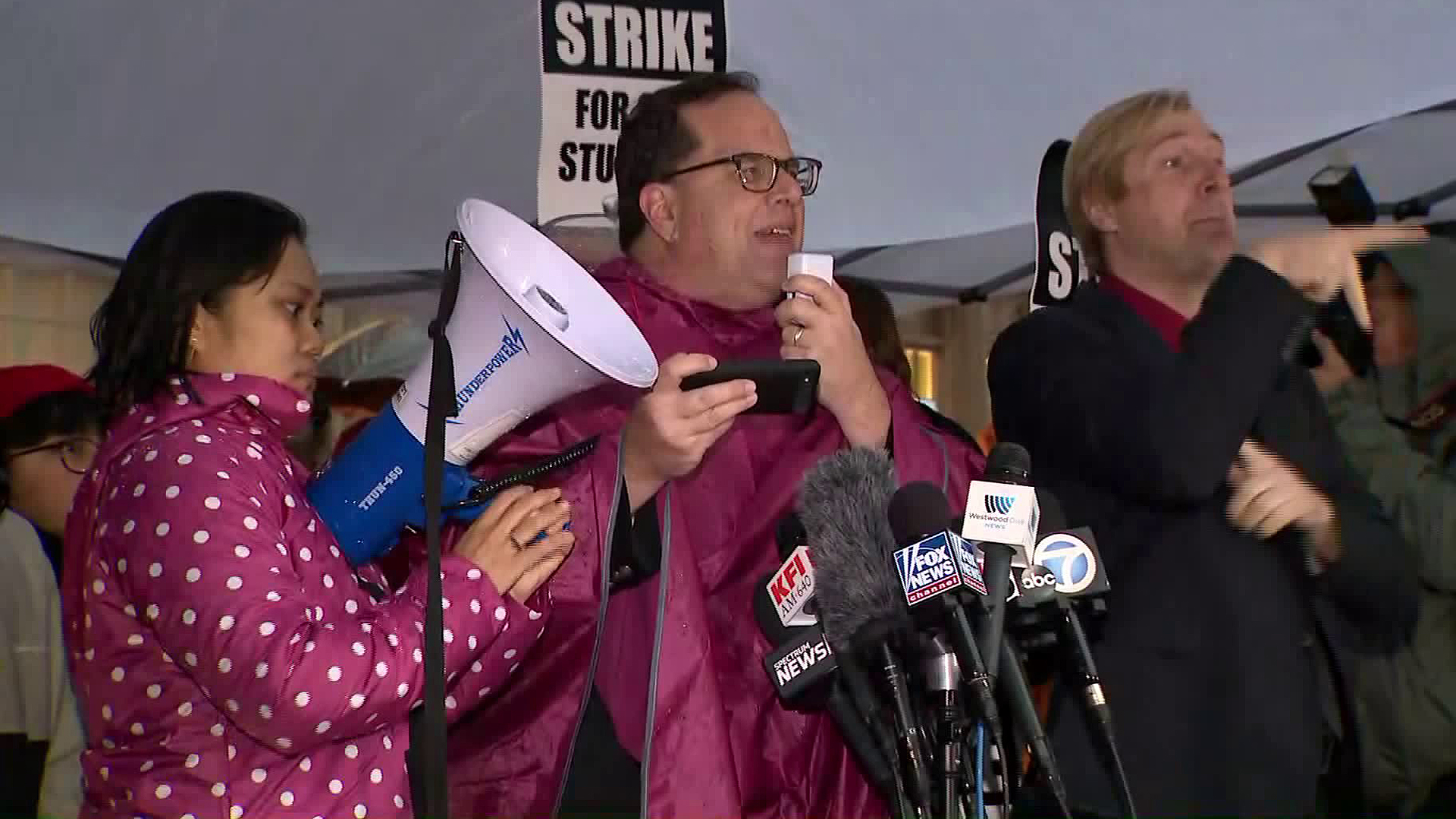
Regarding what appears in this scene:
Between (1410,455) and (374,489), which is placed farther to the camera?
(1410,455)

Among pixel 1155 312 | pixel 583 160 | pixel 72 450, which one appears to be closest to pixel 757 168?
pixel 1155 312

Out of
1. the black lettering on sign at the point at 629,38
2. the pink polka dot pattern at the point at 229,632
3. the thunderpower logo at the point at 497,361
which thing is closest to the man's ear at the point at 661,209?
the thunderpower logo at the point at 497,361

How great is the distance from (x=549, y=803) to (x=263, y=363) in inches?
29.6

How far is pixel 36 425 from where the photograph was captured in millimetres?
3713

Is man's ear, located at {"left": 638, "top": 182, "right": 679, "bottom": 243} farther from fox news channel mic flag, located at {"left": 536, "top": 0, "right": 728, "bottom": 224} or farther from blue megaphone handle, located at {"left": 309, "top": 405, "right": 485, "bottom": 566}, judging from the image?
fox news channel mic flag, located at {"left": 536, "top": 0, "right": 728, "bottom": 224}

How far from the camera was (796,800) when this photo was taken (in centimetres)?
207

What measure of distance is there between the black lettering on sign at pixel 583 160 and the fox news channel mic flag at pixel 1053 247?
1212mm

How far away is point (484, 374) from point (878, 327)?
6.38 feet

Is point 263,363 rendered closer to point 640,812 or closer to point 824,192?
point 640,812

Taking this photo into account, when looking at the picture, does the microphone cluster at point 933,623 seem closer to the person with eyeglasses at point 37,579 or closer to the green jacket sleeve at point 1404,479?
the green jacket sleeve at point 1404,479

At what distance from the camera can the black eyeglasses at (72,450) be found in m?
3.71

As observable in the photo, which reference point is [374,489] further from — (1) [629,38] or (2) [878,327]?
(1) [629,38]

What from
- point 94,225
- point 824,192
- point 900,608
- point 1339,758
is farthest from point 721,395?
point 94,225

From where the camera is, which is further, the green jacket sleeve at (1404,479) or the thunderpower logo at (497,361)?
the green jacket sleeve at (1404,479)
